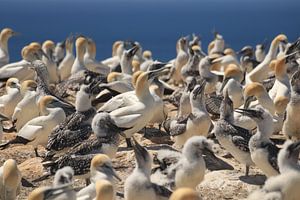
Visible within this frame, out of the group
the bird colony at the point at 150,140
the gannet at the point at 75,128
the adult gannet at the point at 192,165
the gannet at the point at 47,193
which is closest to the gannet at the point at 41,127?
the bird colony at the point at 150,140

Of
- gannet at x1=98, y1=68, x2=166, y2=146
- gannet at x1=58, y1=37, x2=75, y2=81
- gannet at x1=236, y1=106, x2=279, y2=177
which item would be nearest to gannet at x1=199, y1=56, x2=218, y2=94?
gannet at x1=98, y1=68, x2=166, y2=146

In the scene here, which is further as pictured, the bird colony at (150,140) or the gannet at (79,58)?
the gannet at (79,58)

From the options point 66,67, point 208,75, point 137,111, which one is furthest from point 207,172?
point 66,67

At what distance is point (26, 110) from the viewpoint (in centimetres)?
1347

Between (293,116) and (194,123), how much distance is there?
1.47 m

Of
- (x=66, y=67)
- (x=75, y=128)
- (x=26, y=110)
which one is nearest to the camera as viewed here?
(x=75, y=128)

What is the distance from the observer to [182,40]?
1930 centimetres

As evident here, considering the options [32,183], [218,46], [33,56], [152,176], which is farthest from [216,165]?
[218,46]

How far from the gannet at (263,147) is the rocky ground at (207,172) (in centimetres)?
37

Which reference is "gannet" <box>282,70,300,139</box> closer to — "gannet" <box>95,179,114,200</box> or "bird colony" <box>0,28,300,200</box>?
"bird colony" <box>0,28,300,200</box>

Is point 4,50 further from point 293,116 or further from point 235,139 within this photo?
point 235,139

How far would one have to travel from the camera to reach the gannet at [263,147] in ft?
31.2

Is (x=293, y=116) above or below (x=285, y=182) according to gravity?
above

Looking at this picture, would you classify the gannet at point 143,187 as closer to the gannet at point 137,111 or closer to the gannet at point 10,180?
the gannet at point 10,180
